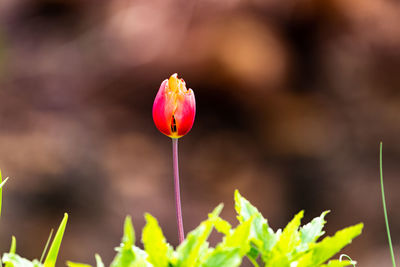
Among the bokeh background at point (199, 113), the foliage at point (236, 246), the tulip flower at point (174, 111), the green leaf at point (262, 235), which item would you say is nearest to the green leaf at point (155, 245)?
the foliage at point (236, 246)

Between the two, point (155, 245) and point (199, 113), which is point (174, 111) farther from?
point (199, 113)

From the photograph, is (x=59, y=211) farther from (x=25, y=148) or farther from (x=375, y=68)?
(x=375, y=68)

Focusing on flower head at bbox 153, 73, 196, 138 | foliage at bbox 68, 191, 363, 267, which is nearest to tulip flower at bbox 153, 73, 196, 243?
flower head at bbox 153, 73, 196, 138

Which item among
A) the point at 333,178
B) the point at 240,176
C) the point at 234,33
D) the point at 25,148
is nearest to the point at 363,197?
the point at 333,178

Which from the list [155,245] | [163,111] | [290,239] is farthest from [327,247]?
[163,111]

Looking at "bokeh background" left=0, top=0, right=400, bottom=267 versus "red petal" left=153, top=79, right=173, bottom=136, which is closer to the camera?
"red petal" left=153, top=79, right=173, bottom=136

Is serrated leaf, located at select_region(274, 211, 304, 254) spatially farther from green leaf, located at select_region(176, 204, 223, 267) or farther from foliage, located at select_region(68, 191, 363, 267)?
green leaf, located at select_region(176, 204, 223, 267)
